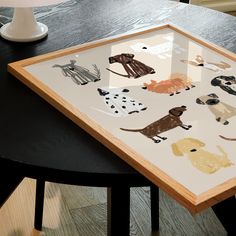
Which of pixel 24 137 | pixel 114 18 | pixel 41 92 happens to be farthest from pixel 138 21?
pixel 24 137

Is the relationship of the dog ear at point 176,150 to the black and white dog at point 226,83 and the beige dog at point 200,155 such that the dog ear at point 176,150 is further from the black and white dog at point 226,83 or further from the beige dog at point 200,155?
the black and white dog at point 226,83

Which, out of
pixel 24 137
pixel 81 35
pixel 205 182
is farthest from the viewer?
pixel 81 35

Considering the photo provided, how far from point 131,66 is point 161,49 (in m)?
0.09

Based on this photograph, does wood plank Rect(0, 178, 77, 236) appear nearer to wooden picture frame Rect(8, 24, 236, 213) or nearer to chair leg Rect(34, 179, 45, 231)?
chair leg Rect(34, 179, 45, 231)

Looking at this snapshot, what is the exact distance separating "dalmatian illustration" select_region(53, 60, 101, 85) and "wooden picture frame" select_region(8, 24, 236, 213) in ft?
0.14

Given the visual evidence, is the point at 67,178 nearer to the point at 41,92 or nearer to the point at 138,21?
the point at 41,92

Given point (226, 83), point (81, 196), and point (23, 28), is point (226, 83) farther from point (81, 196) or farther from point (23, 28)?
point (81, 196)

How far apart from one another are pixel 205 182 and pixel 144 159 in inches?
3.3

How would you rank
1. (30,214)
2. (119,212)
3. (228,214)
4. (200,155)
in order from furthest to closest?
(30,214)
(228,214)
(119,212)
(200,155)

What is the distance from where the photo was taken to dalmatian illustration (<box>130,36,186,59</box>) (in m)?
0.91

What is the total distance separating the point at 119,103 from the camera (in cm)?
76

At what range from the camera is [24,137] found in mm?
704

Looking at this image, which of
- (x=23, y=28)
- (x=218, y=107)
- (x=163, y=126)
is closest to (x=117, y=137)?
(x=163, y=126)

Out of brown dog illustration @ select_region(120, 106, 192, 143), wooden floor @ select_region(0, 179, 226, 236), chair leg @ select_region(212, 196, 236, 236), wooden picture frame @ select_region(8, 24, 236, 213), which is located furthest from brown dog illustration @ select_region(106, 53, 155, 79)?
wooden floor @ select_region(0, 179, 226, 236)
